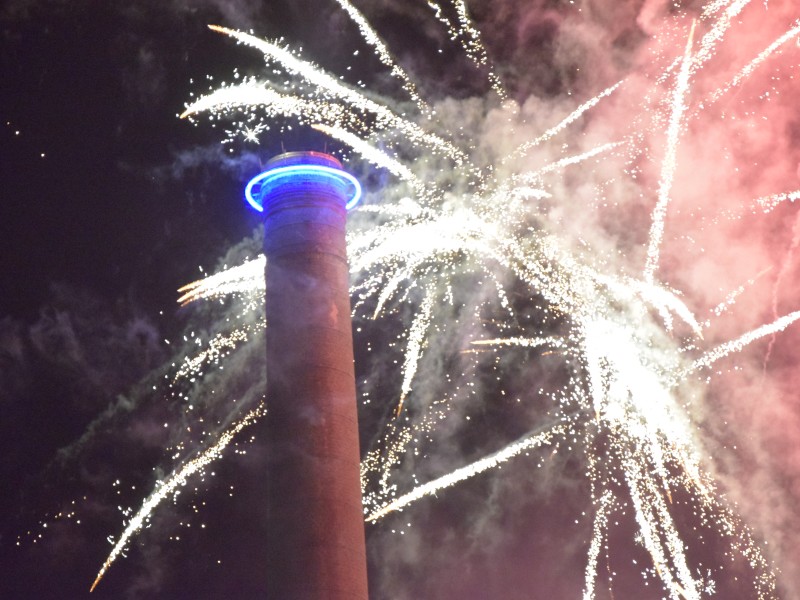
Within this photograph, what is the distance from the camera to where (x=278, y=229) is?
24938 mm

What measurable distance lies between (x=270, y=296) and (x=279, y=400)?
2779mm

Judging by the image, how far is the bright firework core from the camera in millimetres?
25391

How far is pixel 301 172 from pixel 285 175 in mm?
418

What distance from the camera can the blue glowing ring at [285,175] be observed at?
83.4 ft

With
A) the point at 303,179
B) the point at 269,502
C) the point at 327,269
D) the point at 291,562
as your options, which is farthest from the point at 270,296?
the point at 291,562

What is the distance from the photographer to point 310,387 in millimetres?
23016

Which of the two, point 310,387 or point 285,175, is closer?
point 310,387

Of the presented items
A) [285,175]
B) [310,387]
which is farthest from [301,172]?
[310,387]

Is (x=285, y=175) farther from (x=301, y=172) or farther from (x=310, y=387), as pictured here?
(x=310, y=387)

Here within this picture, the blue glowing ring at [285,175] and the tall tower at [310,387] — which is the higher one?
the blue glowing ring at [285,175]

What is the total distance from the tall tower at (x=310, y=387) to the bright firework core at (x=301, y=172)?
0.08 ft

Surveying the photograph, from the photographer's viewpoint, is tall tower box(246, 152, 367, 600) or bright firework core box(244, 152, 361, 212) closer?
tall tower box(246, 152, 367, 600)

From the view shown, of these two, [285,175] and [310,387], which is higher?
[285,175]

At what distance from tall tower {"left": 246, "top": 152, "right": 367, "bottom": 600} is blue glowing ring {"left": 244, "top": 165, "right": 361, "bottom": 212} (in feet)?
0.08
